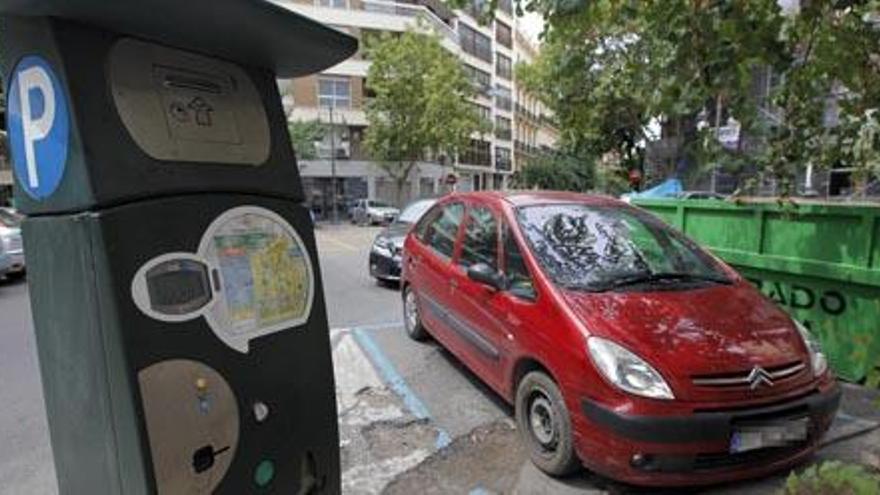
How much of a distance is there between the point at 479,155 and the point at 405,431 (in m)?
48.7

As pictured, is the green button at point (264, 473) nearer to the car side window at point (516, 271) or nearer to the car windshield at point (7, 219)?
the car side window at point (516, 271)

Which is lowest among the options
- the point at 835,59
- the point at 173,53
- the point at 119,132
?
the point at 119,132

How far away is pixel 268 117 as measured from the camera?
207 centimetres

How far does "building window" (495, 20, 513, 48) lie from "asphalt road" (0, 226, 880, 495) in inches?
2061

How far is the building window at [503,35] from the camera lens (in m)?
55.5

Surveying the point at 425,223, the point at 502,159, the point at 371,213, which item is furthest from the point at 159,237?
the point at 502,159

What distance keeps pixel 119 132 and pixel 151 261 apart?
32 cm

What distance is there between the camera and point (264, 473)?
1953 mm

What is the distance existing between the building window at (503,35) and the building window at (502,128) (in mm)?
6386

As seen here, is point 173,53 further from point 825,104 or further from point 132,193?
point 825,104

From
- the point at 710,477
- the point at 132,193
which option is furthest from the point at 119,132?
the point at 710,477

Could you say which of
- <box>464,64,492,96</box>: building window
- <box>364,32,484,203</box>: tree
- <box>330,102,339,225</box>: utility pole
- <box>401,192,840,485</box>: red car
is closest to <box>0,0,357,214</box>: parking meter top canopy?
<box>401,192,840,485</box>: red car

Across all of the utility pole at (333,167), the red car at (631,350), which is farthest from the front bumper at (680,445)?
the utility pole at (333,167)

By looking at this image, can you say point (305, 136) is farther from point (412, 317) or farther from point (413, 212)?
point (412, 317)
